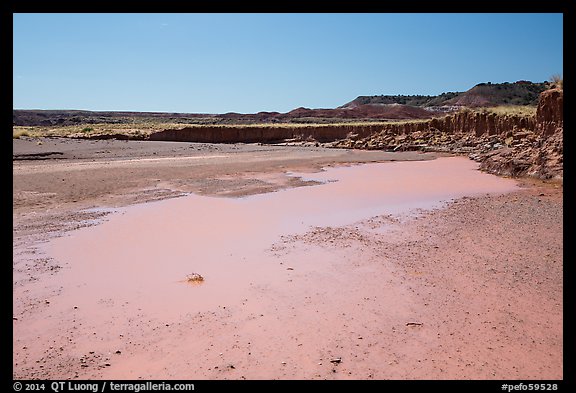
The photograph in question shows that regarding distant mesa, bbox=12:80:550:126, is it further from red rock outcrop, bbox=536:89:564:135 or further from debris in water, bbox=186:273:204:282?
debris in water, bbox=186:273:204:282

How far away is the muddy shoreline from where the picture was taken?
11.5 ft

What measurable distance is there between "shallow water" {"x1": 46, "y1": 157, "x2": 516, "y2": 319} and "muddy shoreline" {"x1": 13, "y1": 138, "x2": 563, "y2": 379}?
0.28 meters

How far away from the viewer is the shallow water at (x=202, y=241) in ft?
17.0

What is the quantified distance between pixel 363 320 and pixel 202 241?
391 centimetres

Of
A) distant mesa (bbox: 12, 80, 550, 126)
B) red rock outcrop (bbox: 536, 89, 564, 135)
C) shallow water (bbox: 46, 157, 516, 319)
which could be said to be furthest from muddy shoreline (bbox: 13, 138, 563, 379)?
distant mesa (bbox: 12, 80, 550, 126)

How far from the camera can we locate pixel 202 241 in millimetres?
7559

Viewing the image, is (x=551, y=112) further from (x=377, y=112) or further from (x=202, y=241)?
(x=377, y=112)

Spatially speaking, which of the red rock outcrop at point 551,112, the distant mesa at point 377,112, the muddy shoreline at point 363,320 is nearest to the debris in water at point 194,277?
the muddy shoreline at point 363,320

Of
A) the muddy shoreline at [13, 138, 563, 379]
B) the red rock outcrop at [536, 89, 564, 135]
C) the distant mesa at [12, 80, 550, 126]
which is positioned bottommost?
the muddy shoreline at [13, 138, 563, 379]
